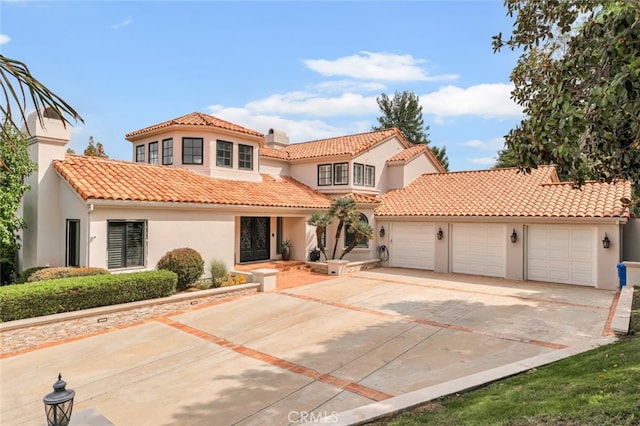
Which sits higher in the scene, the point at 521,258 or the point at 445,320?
the point at 521,258

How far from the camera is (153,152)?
66.5ft

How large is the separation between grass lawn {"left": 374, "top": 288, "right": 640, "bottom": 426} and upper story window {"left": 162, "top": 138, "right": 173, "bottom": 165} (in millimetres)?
17741

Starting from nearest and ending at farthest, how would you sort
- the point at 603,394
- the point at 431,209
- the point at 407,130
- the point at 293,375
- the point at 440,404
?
1. the point at 603,394
2. the point at 440,404
3. the point at 293,375
4. the point at 431,209
5. the point at 407,130

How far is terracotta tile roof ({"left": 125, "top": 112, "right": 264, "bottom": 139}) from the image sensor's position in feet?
61.6

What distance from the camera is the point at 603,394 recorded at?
487cm

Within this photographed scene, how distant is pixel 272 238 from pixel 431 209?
9.00 m

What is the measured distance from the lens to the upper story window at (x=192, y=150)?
62.3ft

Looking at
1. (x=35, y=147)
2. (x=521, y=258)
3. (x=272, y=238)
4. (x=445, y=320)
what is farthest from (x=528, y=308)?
(x=35, y=147)

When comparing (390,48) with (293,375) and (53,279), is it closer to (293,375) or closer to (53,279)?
(293,375)

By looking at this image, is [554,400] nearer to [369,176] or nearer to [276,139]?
[369,176]

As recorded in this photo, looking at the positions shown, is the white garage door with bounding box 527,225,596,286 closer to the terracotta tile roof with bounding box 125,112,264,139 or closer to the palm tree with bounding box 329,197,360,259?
the palm tree with bounding box 329,197,360,259

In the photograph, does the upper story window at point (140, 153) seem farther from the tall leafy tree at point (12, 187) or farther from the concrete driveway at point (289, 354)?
the concrete driveway at point (289, 354)

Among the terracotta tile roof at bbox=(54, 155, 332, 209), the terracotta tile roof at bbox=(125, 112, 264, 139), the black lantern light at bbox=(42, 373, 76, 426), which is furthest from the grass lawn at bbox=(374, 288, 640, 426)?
the terracotta tile roof at bbox=(125, 112, 264, 139)

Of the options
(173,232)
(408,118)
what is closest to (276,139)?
(173,232)
